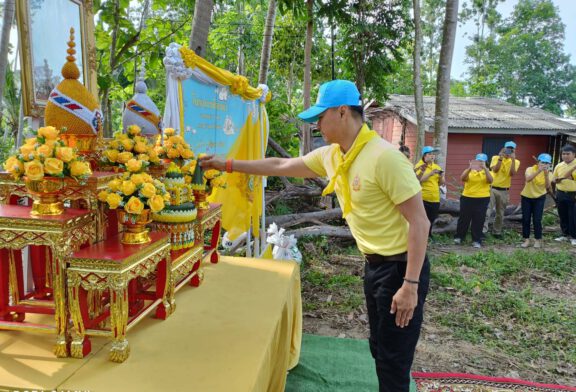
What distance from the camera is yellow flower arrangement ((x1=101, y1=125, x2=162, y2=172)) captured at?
2.01 m

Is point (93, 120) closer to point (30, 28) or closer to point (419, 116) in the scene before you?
point (30, 28)

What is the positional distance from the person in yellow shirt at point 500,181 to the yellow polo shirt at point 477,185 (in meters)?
0.81

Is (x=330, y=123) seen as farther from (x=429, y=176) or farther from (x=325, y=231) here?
(x=429, y=176)

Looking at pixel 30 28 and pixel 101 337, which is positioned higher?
pixel 30 28

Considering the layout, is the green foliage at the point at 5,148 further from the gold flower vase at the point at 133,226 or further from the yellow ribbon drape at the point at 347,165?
the yellow ribbon drape at the point at 347,165

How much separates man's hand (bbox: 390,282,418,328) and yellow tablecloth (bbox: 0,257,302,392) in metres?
0.58

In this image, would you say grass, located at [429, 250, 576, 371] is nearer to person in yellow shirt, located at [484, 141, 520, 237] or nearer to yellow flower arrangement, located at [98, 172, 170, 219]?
person in yellow shirt, located at [484, 141, 520, 237]

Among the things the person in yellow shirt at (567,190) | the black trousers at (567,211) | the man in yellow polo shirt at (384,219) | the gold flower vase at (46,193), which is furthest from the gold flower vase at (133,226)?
the black trousers at (567,211)

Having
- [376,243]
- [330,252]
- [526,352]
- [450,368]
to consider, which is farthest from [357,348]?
[330,252]

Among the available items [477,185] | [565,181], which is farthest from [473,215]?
[565,181]

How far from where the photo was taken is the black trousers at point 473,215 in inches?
296

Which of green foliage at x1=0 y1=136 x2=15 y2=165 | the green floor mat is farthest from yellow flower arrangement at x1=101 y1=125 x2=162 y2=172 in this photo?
green foliage at x1=0 y1=136 x2=15 y2=165

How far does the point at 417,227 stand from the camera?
1873mm

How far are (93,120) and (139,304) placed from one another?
0.89m
